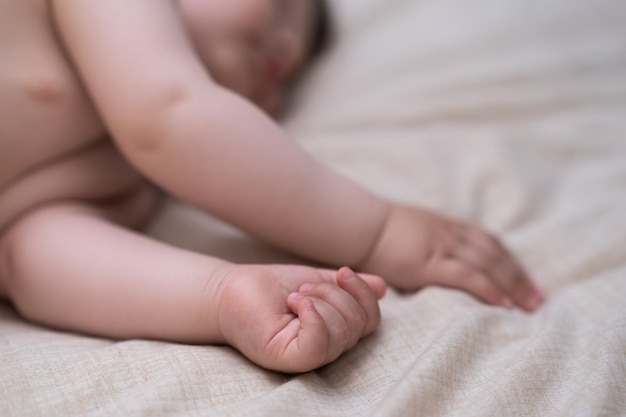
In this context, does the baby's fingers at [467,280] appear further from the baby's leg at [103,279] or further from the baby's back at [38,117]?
the baby's back at [38,117]

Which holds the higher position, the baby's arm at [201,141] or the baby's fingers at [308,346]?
the baby's arm at [201,141]

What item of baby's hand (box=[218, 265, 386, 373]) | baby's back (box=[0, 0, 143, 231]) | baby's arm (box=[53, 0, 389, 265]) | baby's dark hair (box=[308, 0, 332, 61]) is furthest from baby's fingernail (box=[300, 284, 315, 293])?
baby's dark hair (box=[308, 0, 332, 61])

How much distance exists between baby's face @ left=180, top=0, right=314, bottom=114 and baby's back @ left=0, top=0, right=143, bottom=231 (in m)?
0.20

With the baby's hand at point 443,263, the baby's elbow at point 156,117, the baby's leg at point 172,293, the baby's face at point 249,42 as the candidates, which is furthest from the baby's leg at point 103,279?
the baby's face at point 249,42

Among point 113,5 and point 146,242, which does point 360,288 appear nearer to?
point 146,242

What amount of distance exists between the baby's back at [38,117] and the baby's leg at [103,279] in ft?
0.14

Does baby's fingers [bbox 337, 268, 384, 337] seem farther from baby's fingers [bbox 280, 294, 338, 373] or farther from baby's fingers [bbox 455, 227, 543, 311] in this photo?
baby's fingers [bbox 455, 227, 543, 311]

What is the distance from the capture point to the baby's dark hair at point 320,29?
129 cm

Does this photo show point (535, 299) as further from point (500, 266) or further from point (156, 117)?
point (156, 117)

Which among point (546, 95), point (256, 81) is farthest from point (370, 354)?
point (546, 95)

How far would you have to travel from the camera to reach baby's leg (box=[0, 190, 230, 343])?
2.12 ft

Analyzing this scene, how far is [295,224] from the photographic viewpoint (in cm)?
74

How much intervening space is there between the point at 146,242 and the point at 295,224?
0.52ft

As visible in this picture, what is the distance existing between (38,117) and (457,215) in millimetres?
538
